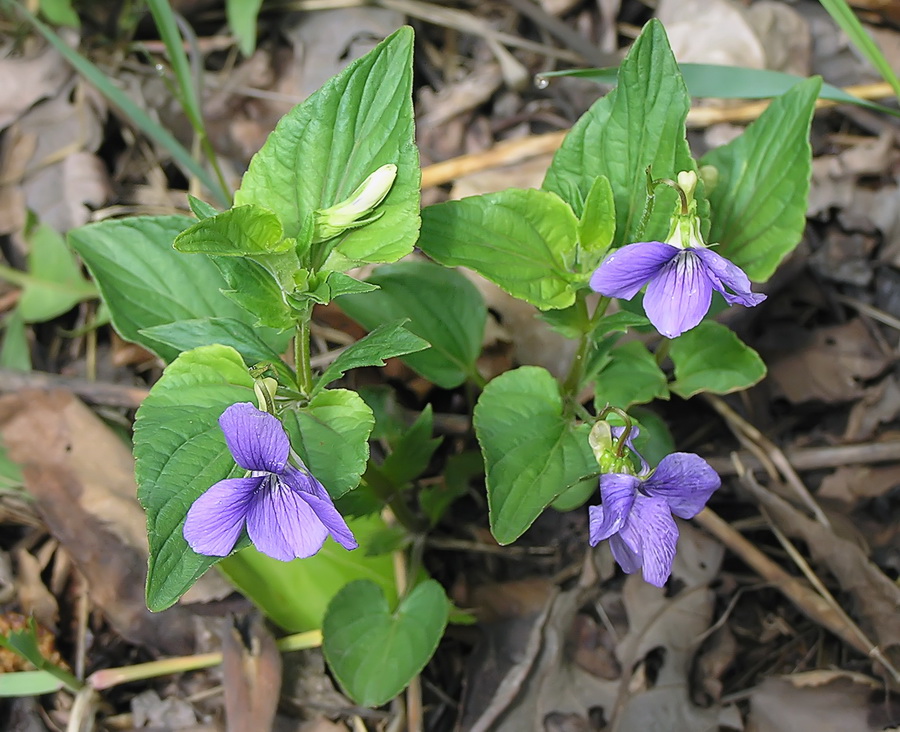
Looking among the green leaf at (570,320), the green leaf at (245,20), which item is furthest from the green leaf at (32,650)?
the green leaf at (245,20)

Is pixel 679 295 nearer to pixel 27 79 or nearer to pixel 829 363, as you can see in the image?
pixel 829 363

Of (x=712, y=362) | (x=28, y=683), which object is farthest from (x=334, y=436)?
(x=28, y=683)

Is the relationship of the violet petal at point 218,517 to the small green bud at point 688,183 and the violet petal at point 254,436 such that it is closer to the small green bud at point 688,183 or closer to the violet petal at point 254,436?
the violet petal at point 254,436

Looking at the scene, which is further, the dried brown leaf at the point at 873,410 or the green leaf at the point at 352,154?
the dried brown leaf at the point at 873,410

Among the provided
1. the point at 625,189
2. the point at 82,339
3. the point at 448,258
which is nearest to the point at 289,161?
the point at 448,258

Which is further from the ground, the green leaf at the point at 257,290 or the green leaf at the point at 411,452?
the green leaf at the point at 257,290

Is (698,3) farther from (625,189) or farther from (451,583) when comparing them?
(451,583)
